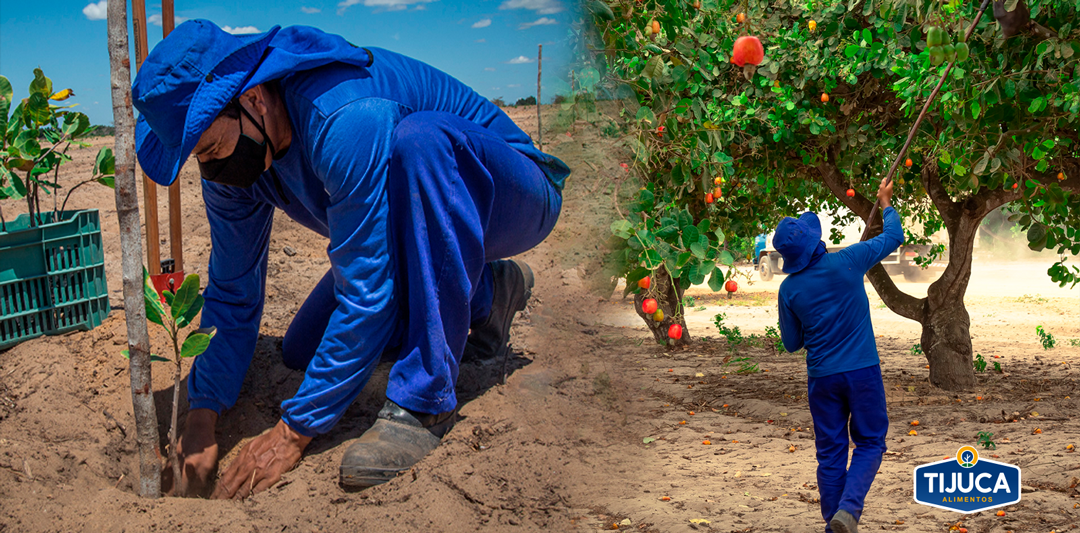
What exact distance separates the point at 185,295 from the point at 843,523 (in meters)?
1.97

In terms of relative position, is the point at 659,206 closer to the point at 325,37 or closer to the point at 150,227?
the point at 325,37

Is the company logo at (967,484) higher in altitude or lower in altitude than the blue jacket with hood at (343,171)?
lower

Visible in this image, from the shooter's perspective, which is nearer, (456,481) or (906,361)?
(456,481)

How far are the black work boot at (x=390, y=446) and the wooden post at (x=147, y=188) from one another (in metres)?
1.30

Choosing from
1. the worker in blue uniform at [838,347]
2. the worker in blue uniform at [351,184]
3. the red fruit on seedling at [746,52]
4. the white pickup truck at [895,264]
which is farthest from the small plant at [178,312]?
the white pickup truck at [895,264]

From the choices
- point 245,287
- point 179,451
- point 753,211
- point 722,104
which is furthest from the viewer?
point 753,211

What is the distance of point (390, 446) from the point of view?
1.83 m

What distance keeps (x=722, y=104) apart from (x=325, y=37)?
2.15 m

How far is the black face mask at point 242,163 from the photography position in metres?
1.81

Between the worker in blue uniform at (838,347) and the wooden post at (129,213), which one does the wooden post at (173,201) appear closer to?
the wooden post at (129,213)

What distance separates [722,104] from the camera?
11.3 ft

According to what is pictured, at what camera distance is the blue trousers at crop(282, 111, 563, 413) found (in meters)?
1.86

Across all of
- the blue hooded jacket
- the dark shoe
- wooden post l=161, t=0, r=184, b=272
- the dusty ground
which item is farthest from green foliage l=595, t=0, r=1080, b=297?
wooden post l=161, t=0, r=184, b=272

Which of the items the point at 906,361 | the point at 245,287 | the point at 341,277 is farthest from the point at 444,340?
the point at 906,361
